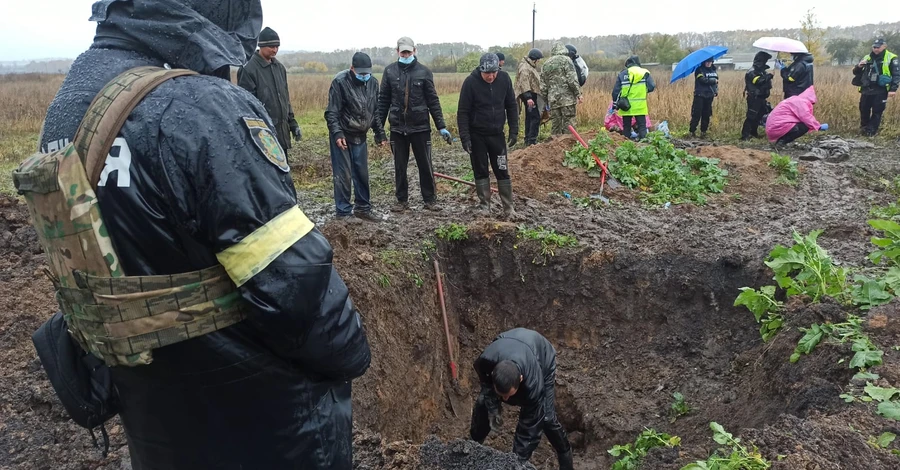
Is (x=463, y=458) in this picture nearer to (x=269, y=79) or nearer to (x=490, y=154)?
(x=490, y=154)

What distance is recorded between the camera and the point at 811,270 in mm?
4316

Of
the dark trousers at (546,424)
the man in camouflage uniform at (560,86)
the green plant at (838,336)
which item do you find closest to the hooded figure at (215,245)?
the dark trousers at (546,424)

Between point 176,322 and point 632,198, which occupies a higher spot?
point 176,322

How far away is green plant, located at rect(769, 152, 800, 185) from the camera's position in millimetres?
8648

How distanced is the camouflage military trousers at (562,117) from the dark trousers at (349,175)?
5.35 metres

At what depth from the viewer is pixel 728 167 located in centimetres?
885

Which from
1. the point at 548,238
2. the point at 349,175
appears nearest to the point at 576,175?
the point at 548,238

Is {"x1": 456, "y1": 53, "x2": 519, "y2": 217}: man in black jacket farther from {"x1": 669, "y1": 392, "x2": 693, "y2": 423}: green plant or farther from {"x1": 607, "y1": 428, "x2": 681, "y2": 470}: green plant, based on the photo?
{"x1": 607, "y1": 428, "x2": 681, "y2": 470}: green plant

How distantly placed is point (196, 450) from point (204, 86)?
0.97 meters

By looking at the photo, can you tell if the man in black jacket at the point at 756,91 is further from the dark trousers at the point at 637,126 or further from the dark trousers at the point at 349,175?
the dark trousers at the point at 349,175

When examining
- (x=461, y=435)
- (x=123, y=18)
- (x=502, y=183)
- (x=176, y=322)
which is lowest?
(x=461, y=435)

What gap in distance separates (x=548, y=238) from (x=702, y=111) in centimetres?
770

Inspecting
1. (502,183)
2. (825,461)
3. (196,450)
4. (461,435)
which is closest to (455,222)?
(502,183)

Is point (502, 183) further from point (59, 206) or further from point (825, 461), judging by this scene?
point (59, 206)
